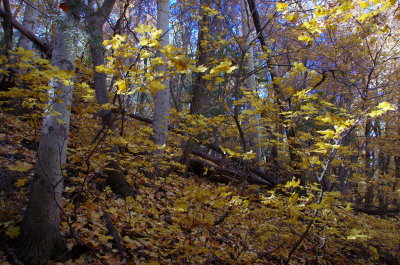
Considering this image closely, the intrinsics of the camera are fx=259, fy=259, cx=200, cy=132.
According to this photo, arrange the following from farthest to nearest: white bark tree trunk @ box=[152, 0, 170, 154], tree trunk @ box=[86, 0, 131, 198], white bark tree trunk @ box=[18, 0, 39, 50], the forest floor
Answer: white bark tree trunk @ box=[18, 0, 39, 50]
white bark tree trunk @ box=[152, 0, 170, 154]
tree trunk @ box=[86, 0, 131, 198]
the forest floor

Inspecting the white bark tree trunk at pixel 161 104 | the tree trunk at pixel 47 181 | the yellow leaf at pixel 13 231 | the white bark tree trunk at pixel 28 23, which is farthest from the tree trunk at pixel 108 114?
the white bark tree trunk at pixel 28 23

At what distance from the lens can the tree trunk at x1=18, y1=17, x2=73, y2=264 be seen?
2170 mm

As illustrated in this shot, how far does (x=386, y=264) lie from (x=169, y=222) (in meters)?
4.72

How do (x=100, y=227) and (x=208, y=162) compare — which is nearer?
(x=100, y=227)

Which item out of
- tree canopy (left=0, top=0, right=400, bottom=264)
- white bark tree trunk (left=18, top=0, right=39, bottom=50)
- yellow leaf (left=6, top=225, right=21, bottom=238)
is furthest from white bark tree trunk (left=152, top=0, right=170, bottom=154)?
white bark tree trunk (left=18, top=0, right=39, bottom=50)

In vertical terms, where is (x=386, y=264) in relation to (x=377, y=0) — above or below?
below

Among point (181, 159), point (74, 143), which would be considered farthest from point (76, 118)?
point (181, 159)

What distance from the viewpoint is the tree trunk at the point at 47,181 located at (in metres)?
2.17

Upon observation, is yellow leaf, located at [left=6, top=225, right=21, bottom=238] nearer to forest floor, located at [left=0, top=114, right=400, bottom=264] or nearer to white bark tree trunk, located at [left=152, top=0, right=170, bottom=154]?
forest floor, located at [left=0, top=114, right=400, bottom=264]

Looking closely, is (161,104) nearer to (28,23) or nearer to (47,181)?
(47,181)

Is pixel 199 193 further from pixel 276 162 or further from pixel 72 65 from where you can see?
pixel 276 162

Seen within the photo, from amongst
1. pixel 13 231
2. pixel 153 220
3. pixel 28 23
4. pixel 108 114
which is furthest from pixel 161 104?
pixel 28 23

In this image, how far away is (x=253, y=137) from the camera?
619cm

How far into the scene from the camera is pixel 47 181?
218cm
